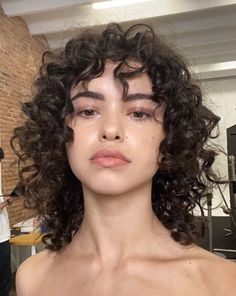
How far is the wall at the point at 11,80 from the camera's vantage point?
4.60 metres

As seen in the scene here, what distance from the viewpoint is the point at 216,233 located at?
6121 millimetres

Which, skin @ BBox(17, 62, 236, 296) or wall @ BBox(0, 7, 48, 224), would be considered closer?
skin @ BBox(17, 62, 236, 296)

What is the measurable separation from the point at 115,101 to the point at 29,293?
0.61 m

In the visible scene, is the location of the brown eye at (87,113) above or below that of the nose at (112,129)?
above

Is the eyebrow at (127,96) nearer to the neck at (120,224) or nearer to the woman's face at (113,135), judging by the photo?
the woman's face at (113,135)

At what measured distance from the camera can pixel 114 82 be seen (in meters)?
0.90

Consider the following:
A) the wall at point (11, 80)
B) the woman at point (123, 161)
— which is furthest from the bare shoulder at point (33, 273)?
the wall at point (11, 80)

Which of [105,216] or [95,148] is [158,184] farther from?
[95,148]

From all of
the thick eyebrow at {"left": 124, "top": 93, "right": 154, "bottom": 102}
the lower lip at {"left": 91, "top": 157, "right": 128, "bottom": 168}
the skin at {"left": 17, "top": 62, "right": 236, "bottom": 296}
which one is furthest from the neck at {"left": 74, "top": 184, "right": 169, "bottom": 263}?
the thick eyebrow at {"left": 124, "top": 93, "right": 154, "bottom": 102}

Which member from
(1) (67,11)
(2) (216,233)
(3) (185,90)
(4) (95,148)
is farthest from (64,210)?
(2) (216,233)

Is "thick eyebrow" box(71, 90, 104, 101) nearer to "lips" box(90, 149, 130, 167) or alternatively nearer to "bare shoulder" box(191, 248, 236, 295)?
"lips" box(90, 149, 130, 167)

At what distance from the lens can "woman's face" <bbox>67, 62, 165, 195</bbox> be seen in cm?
85

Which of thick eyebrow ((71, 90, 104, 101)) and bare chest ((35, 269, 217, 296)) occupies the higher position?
thick eyebrow ((71, 90, 104, 101))

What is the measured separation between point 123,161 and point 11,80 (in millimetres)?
4368
